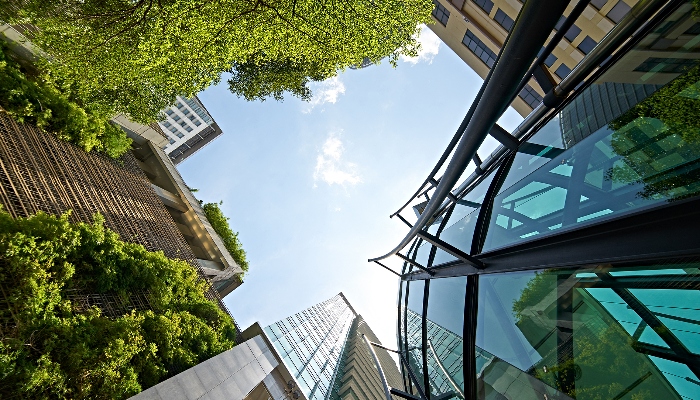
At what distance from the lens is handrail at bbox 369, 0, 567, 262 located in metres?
1.47

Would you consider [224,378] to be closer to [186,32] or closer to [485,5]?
[186,32]

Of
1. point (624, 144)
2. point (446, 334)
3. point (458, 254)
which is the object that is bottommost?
point (446, 334)

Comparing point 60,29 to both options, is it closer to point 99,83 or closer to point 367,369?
point 99,83

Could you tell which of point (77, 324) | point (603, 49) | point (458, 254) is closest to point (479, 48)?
point (458, 254)

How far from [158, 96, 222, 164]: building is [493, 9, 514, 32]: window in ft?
135

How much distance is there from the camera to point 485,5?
19969 millimetres

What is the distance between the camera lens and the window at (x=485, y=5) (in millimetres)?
19641

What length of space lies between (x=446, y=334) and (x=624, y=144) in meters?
3.68

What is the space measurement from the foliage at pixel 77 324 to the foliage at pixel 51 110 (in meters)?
5.28

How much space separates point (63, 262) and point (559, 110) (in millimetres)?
10707

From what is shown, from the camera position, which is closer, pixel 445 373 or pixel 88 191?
pixel 445 373

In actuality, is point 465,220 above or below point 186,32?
below

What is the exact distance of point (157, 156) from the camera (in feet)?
80.0

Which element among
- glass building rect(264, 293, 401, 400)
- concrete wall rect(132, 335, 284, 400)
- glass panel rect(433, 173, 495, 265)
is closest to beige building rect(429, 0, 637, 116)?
glass panel rect(433, 173, 495, 265)
